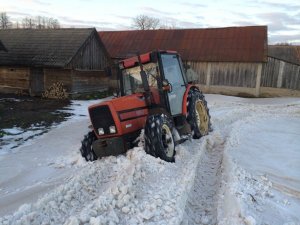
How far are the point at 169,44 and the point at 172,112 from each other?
18.6 m

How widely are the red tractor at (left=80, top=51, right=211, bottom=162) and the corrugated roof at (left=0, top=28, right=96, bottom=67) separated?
40.9 feet

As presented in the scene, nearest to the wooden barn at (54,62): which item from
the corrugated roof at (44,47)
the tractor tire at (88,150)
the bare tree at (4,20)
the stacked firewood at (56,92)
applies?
the corrugated roof at (44,47)

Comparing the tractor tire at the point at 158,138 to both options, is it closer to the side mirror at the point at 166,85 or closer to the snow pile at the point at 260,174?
the side mirror at the point at 166,85

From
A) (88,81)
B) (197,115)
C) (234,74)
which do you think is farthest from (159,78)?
(234,74)

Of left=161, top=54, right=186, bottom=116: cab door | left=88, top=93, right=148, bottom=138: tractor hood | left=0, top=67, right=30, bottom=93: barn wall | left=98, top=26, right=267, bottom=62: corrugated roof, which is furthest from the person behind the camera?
left=98, top=26, right=267, bottom=62: corrugated roof

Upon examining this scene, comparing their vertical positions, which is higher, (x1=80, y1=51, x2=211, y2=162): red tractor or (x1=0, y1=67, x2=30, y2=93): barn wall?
(x1=80, y1=51, x2=211, y2=162): red tractor

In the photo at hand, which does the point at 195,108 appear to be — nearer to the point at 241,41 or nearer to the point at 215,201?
the point at 215,201

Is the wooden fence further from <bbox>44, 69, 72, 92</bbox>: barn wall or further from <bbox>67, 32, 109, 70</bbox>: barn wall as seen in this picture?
<bbox>44, 69, 72, 92</bbox>: barn wall

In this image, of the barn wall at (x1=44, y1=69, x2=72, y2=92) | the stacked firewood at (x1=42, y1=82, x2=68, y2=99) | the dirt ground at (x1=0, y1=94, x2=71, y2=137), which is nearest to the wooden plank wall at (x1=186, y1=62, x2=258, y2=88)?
the barn wall at (x1=44, y1=69, x2=72, y2=92)

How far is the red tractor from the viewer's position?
6867mm

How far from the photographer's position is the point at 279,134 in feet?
32.5

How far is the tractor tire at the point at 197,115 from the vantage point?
8570 mm

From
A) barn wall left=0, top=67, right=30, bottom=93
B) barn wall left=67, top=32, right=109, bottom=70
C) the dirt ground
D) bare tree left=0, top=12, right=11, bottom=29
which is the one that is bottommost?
the dirt ground

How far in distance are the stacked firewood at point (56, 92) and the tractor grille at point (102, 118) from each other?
45.4 ft
